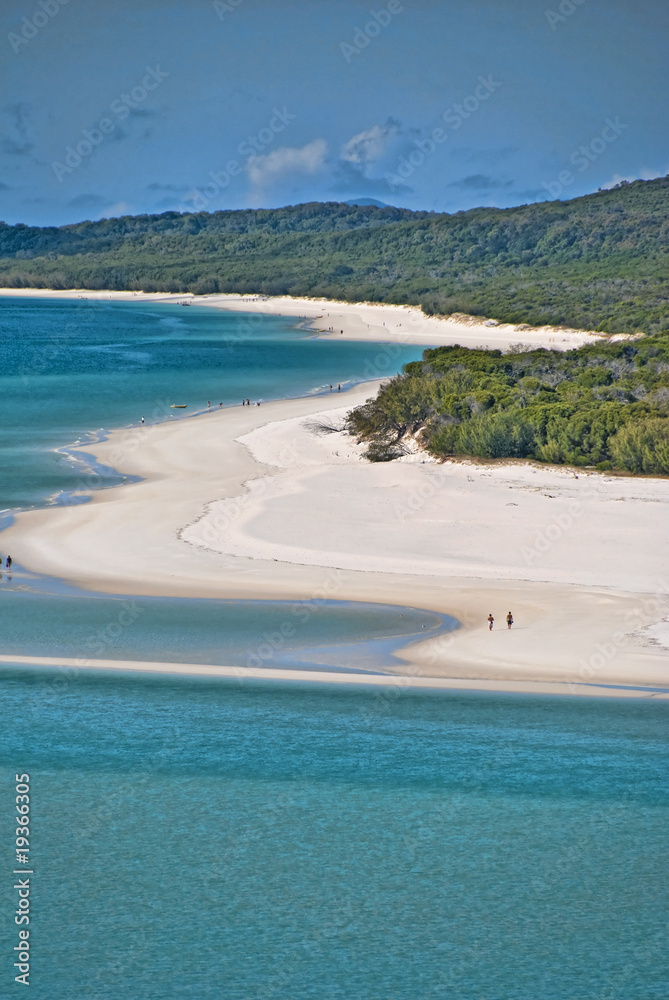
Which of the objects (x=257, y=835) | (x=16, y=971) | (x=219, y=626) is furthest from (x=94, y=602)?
(x=16, y=971)

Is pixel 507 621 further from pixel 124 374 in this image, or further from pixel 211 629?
pixel 124 374

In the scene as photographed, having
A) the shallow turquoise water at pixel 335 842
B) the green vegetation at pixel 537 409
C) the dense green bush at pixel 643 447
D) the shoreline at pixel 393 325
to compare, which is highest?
the shoreline at pixel 393 325

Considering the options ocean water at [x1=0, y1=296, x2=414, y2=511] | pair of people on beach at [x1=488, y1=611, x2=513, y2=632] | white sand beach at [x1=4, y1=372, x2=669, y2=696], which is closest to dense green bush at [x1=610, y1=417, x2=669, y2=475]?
white sand beach at [x1=4, y1=372, x2=669, y2=696]

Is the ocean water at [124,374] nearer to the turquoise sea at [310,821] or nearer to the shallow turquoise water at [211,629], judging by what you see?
the shallow turquoise water at [211,629]

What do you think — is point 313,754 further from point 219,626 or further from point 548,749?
point 219,626

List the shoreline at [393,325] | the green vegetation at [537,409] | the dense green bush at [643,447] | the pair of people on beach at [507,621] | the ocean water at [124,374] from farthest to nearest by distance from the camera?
the shoreline at [393,325] → the ocean water at [124,374] → the green vegetation at [537,409] → the dense green bush at [643,447] → the pair of people on beach at [507,621]

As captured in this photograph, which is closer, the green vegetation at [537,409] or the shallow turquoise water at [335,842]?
the shallow turquoise water at [335,842]

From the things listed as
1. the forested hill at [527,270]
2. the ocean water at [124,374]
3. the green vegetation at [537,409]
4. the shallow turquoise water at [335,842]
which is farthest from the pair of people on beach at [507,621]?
the forested hill at [527,270]
